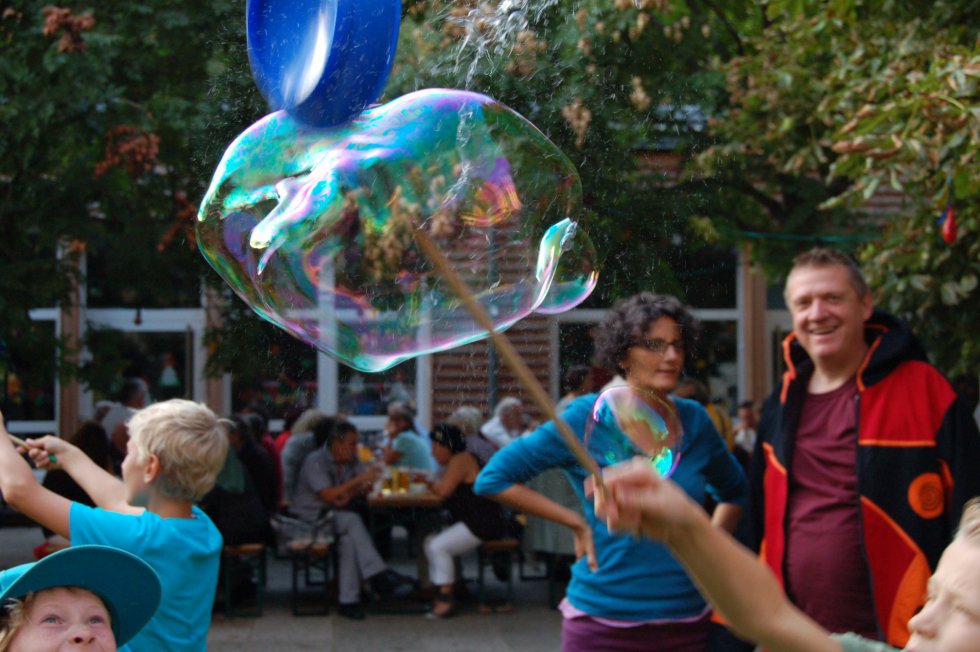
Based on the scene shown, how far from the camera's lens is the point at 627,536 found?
11.3 ft

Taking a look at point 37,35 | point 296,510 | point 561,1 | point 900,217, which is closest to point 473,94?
point 561,1

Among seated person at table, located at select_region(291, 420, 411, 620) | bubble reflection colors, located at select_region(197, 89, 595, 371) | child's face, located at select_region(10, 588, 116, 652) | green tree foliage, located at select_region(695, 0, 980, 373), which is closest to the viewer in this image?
child's face, located at select_region(10, 588, 116, 652)

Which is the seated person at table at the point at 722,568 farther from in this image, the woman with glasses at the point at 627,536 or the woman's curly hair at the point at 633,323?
the woman's curly hair at the point at 633,323

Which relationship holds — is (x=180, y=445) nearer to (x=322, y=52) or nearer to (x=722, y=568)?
(x=322, y=52)

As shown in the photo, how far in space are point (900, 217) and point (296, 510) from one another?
15.2 ft

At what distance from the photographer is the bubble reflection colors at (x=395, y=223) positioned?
292 cm

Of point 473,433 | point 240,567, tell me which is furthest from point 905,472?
point 240,567

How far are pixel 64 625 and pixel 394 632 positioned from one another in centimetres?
626

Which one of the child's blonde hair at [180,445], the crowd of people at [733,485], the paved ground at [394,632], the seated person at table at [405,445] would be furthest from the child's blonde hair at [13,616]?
the seated person at table at [405,445]

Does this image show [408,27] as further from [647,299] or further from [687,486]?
[687,486]

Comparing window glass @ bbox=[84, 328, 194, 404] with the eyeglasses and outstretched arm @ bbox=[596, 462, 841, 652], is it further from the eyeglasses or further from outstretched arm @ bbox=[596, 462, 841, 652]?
outstretched arm @ bbox=[596, 462, 841, 652]

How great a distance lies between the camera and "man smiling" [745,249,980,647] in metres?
3.27

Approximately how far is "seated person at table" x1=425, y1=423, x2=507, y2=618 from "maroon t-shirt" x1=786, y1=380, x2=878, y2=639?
5121 millimetres

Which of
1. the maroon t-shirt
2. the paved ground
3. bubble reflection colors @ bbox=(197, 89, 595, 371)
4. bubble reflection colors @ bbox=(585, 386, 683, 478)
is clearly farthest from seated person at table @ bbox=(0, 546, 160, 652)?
the paved ground
